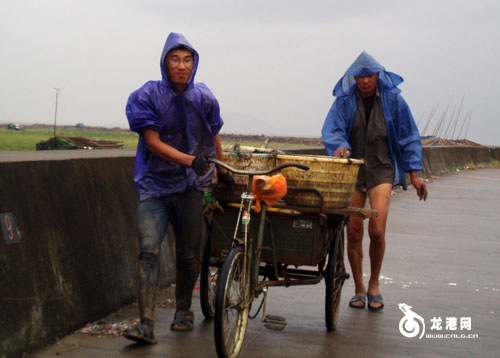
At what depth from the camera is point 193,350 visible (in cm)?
573

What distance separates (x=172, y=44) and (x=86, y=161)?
1.28m

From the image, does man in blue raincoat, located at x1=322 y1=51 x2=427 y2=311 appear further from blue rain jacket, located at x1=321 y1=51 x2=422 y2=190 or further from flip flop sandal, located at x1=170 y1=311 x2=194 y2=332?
flip flop sandal, located at x1=170 y1=311 x2=194 y2=332

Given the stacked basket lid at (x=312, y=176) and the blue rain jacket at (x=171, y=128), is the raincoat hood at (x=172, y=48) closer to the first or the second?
the blue rain jacket at (x=171, y=128)

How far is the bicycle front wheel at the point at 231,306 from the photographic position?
5202 millimetres

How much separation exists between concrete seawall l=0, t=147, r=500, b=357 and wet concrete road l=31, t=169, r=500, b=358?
0.20 m

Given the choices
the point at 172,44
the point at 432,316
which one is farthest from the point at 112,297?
the point at 432,316

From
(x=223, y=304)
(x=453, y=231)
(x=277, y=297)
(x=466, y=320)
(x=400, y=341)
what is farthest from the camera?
(x=453, y=231)

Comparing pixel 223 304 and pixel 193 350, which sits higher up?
pixel 223 304

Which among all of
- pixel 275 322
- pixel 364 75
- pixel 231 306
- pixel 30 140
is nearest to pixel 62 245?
pixel 231 306

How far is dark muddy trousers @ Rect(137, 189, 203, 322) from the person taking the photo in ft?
19.0

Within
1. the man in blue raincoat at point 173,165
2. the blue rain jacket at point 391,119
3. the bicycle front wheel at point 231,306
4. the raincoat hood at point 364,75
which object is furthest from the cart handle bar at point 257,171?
the raincoat hood at point 364,75

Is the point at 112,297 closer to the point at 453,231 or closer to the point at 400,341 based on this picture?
the point at 400,341

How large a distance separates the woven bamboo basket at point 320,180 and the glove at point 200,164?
602mm

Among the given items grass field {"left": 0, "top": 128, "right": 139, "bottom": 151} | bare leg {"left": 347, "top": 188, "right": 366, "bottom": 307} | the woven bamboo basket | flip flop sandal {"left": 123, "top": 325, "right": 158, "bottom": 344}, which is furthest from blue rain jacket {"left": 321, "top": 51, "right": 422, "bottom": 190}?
grass field {"left": 0, "top": 128, "right": 139, "bottom": 151}
